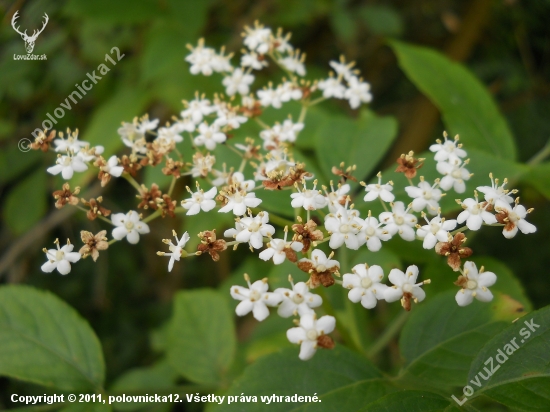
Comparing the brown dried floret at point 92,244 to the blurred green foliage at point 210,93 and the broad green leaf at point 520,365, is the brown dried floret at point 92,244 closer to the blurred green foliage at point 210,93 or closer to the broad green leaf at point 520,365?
the blurred green foliage at point 210,93

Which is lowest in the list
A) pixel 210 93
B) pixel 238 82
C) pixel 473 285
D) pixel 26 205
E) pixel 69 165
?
pixel 473 285

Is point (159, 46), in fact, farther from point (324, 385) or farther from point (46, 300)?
point (324, 385)

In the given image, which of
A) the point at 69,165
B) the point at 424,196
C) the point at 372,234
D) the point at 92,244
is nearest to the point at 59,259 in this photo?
the point at 92,244

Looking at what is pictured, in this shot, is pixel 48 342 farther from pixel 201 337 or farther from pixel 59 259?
pixel 201 337

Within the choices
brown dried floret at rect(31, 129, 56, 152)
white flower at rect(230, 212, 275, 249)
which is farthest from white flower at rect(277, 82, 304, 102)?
brown dried floret at rect(31, 129, 56, 152)

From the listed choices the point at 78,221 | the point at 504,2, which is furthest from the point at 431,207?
the point at 78,221

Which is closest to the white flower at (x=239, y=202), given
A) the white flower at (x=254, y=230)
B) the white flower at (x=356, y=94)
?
the white flower at (x=254, y=230)
